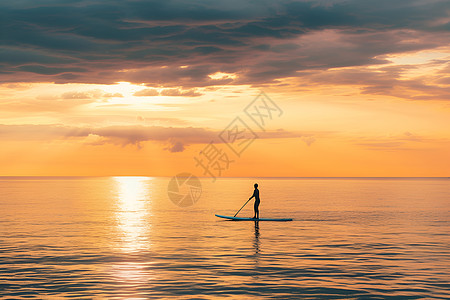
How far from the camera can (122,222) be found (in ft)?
188

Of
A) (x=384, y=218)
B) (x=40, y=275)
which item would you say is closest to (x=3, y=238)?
(x=40, y=275)

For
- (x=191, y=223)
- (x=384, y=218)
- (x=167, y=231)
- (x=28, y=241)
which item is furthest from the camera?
(x=384, y=218)

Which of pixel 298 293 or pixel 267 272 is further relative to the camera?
pixel 267 272

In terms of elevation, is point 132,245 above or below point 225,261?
above

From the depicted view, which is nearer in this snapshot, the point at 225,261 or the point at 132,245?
the point at 225,261

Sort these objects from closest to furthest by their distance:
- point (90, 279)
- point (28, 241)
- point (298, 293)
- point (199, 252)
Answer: point (298, 293) < point (90, 279) < point (199, 252) < point (28, 241)

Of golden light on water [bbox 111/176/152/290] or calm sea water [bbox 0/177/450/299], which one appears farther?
golden light on water [bbox 111/176/152/290]

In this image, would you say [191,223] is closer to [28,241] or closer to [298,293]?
[28,241]

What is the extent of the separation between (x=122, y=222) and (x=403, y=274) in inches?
1461

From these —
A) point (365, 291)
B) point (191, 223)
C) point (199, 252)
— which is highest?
point (191, 223)

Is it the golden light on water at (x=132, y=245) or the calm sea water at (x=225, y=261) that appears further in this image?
the golden light on water at (x=132, y=245)

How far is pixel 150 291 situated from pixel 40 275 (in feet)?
23.1

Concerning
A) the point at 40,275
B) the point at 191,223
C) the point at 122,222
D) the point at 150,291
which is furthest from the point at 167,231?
the point at 150,291

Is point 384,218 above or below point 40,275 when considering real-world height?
above
